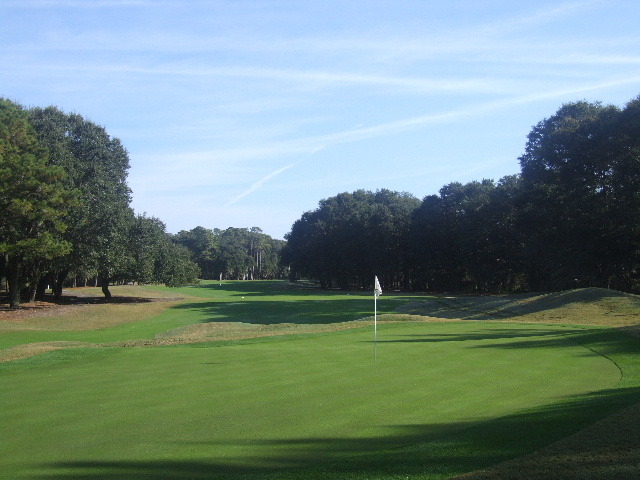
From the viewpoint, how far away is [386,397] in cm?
1050

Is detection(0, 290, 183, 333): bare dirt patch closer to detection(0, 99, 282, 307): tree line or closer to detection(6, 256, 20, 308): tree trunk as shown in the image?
detection(6, 256, 20, 308): tree trunk

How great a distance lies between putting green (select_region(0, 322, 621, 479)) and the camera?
23.0ft

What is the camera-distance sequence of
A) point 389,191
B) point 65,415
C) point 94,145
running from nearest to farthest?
1. point 65,415
2. point 94,145
3. point 389,191

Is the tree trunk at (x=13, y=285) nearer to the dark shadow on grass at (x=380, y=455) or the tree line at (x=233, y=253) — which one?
the dark shadow on grass at (x=380, y=455)

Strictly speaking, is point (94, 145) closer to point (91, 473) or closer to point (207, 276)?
point (91, 473)

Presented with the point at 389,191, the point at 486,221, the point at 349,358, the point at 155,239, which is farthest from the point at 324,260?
the point at 349,358

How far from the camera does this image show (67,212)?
40312mm

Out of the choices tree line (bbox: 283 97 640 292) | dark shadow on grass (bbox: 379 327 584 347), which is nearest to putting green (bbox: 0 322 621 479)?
dark shadow on grass (bbox: 379 327 584 347)

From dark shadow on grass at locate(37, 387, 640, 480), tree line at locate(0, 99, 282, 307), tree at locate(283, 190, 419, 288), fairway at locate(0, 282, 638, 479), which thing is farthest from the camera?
tree at locate(283, 190, 419, 288)

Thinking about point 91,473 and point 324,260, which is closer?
point 91,473

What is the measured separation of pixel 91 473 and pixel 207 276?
158m

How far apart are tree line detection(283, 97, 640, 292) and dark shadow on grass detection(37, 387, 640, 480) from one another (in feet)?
135

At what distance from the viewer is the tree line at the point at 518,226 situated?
46.8 m

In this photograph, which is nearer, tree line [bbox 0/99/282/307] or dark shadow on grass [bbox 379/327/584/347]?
dark shadow on grass [bbox 379/327/584/347]
